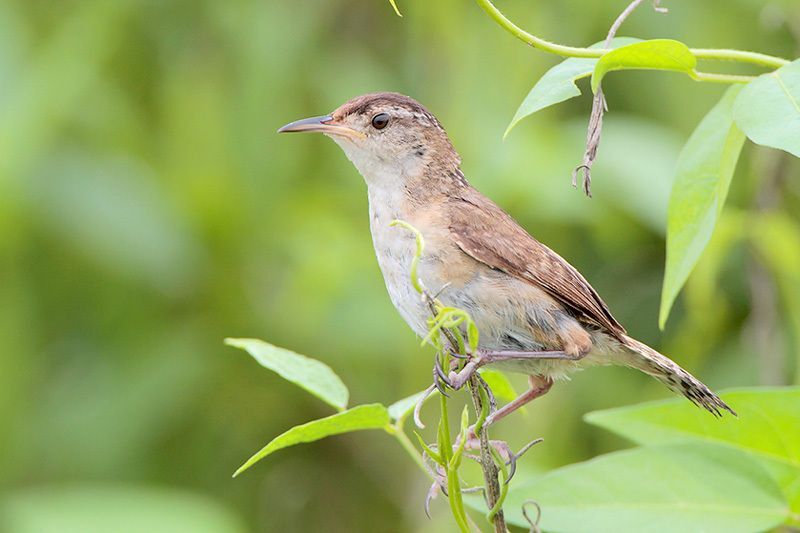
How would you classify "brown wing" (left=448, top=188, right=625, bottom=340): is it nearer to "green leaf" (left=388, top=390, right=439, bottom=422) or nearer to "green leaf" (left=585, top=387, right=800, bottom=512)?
"green leaf" (left=585, top=387, right=800, bottom=512)

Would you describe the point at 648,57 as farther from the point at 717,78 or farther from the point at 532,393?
the point at 532,393

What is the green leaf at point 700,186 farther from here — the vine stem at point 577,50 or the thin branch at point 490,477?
the thin branch at point 490,477

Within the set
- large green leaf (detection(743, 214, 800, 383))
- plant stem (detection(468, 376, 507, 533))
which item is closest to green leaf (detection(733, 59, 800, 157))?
plant stem (detection(468, 376, 507, 533))

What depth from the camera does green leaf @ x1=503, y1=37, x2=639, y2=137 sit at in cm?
201

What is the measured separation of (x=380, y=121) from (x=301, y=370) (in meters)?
1.45

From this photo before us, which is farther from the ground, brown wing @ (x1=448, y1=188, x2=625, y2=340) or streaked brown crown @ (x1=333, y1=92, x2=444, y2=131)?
streaked brown crown @ (x1=333, y1=92, x2=444, y2=131)

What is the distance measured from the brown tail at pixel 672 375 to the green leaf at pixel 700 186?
54 centimetres

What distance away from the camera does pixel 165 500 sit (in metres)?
4.20

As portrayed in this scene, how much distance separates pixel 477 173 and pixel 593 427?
3.96ft

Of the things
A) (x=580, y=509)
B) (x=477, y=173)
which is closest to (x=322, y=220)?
(x=477, y=173)

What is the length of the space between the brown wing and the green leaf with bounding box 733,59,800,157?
1.13 m

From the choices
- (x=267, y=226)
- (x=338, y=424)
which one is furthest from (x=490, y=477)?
(x=267, y=226)

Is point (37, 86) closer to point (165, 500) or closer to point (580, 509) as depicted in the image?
point (165, 500)

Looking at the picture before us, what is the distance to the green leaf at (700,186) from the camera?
216 cm
